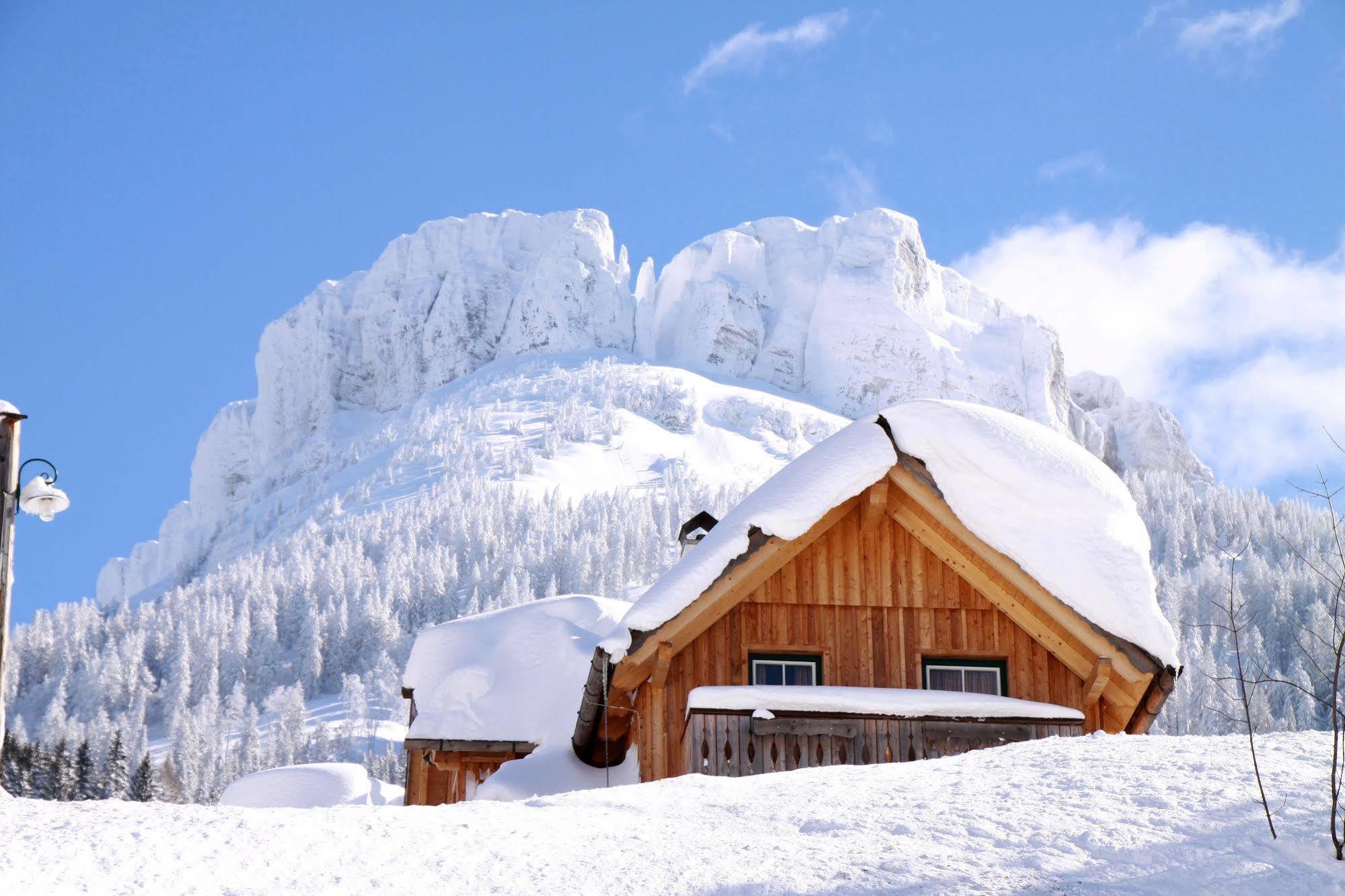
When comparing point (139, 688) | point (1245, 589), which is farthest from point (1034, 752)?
point (139, 688)

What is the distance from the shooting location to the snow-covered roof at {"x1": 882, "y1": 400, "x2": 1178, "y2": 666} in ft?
32.2

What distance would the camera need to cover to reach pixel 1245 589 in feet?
273

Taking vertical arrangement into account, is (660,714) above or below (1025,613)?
below

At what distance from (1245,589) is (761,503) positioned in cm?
8107

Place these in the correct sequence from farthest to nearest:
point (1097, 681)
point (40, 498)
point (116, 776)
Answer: point (116, 776)
point (1097, 681)
point (40, 498)

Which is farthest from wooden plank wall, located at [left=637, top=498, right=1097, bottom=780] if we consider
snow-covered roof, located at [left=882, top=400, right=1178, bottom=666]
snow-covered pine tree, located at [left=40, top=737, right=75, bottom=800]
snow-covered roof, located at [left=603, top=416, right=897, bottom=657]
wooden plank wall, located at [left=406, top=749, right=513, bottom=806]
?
snow-covered pine tree, located at [left=40, top=737, right=75, bottom=800]

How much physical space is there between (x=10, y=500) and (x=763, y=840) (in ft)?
15.6

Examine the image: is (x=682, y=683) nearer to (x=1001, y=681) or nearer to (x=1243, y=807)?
(x=1001, y=681)

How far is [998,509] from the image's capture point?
10.3 metres

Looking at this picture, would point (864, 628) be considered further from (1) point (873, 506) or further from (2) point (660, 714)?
(2) point (660, 714)

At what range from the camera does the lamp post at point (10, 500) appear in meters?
7.35

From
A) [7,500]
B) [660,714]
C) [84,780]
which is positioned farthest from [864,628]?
[84,780]

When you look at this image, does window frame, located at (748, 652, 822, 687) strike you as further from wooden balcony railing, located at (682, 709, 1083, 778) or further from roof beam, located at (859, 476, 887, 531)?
roof beam, located at (859, 476, 887, 531)

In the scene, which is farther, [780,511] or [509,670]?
[509,670]
